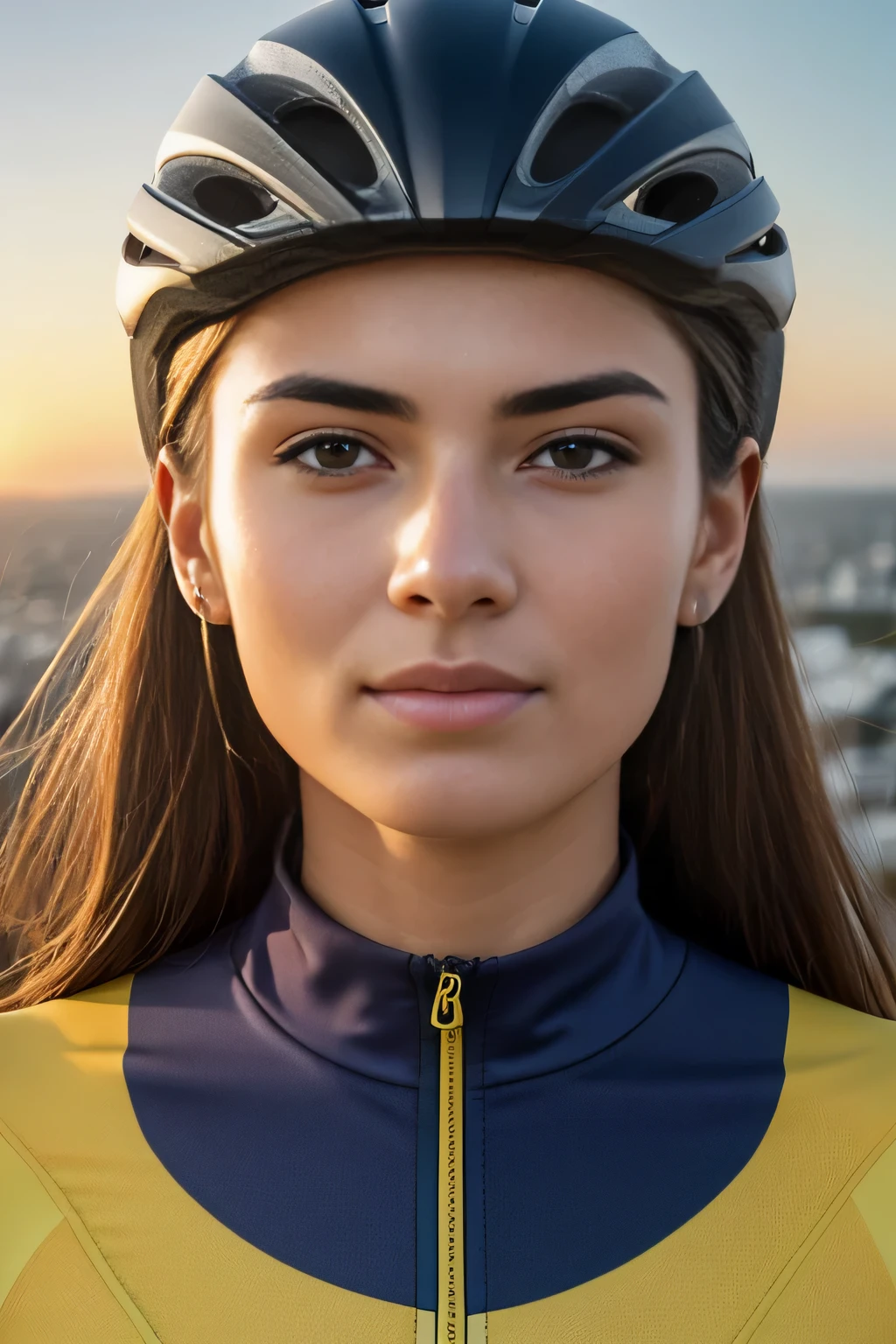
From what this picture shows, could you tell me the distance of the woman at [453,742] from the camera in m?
1.93

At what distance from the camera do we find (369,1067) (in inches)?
83.3

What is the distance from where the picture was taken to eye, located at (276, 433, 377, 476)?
2018 mm

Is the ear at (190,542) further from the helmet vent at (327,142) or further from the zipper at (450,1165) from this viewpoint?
the zipper at (450,1165)

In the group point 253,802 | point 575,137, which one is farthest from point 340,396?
point 253,802

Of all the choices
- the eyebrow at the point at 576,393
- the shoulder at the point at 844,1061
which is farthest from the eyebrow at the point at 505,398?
the shoulder at the point at 844,1061

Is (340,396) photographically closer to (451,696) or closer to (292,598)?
(292,598)

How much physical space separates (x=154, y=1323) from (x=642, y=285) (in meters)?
1.70

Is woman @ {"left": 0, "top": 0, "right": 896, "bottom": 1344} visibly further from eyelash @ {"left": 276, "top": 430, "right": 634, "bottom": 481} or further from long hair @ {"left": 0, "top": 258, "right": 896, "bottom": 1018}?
long hair @ {"left": 0, "top": 258, "right": 896, "bottom": 1018}

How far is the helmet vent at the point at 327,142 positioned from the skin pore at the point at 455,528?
0.19 metres

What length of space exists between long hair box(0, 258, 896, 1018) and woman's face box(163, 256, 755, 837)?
601mm

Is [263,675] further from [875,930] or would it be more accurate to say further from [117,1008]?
[875,930]

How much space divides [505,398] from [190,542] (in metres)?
0.69

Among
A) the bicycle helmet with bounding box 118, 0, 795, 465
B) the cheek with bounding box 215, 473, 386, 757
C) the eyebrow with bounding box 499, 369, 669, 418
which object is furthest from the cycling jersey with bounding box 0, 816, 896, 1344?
the bicycle helmet with bounding box 118, 0, 795, 465

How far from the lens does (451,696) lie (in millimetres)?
1934
